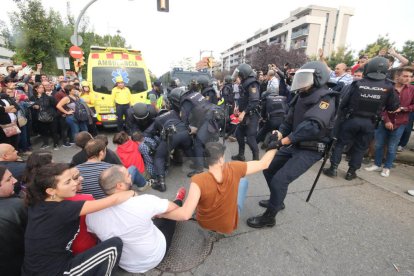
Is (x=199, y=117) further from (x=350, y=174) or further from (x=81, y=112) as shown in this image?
(x=81, y=112)

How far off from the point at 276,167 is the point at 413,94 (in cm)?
305

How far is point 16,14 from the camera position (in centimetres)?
1260

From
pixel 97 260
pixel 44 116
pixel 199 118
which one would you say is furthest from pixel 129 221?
pixel 44 116

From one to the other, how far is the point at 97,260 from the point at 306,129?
218 cm

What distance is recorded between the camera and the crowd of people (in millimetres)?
1562

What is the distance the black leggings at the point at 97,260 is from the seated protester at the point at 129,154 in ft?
5.52

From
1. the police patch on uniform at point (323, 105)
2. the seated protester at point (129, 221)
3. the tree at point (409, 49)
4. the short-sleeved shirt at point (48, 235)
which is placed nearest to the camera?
the short-sleeved shirt at point (48, 235)

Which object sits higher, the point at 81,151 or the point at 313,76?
the point at 313,76

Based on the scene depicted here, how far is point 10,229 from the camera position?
63.0 inches

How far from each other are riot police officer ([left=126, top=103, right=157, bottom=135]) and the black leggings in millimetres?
2518

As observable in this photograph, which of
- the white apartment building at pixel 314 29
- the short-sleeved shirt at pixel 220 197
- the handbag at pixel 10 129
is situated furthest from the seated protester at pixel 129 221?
the white apartment building at pixel 314 29

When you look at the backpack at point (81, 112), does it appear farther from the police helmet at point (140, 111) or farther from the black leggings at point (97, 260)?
→ the black leggings at point (97, 260)

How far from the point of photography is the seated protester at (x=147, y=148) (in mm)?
3826

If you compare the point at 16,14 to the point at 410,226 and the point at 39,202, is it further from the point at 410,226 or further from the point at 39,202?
the point at 410,226
